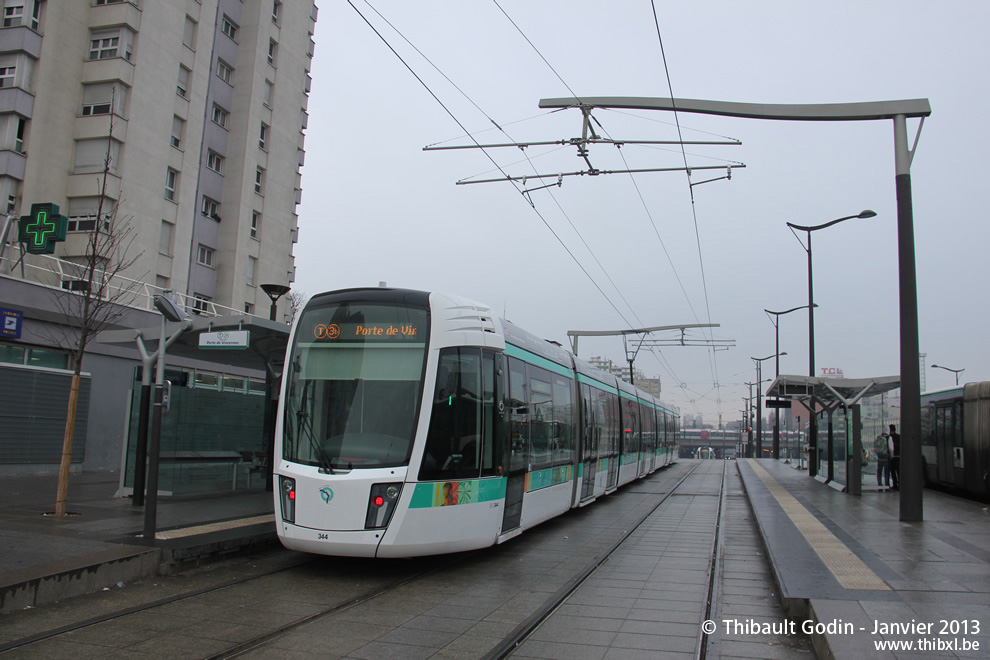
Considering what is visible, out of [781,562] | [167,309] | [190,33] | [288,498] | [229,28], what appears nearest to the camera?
[288,498]

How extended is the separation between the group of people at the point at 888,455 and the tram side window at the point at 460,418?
1452 cm

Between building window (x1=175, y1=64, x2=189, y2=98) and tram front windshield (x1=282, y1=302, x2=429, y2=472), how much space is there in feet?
84.5

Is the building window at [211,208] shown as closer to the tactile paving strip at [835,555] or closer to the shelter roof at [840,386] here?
the shelter roof at [840,386]

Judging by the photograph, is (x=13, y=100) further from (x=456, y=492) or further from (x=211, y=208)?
(x=456, y=492)

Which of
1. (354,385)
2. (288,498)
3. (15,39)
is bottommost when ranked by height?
(288,498)

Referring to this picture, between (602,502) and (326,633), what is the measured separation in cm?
1293

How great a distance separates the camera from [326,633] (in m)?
6.30

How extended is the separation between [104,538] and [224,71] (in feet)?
99.5

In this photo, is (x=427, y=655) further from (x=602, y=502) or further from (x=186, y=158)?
(x=186, y=158)

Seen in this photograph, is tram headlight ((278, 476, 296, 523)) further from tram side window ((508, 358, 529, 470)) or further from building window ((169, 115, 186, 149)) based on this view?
building window ((169, 115, 186, 149))

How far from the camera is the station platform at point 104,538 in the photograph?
716 centimetres

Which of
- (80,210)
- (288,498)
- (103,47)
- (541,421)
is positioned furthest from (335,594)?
(103,47)

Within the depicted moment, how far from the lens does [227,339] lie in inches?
417

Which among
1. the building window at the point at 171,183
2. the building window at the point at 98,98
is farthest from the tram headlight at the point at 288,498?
the building window at the point at 171,183
